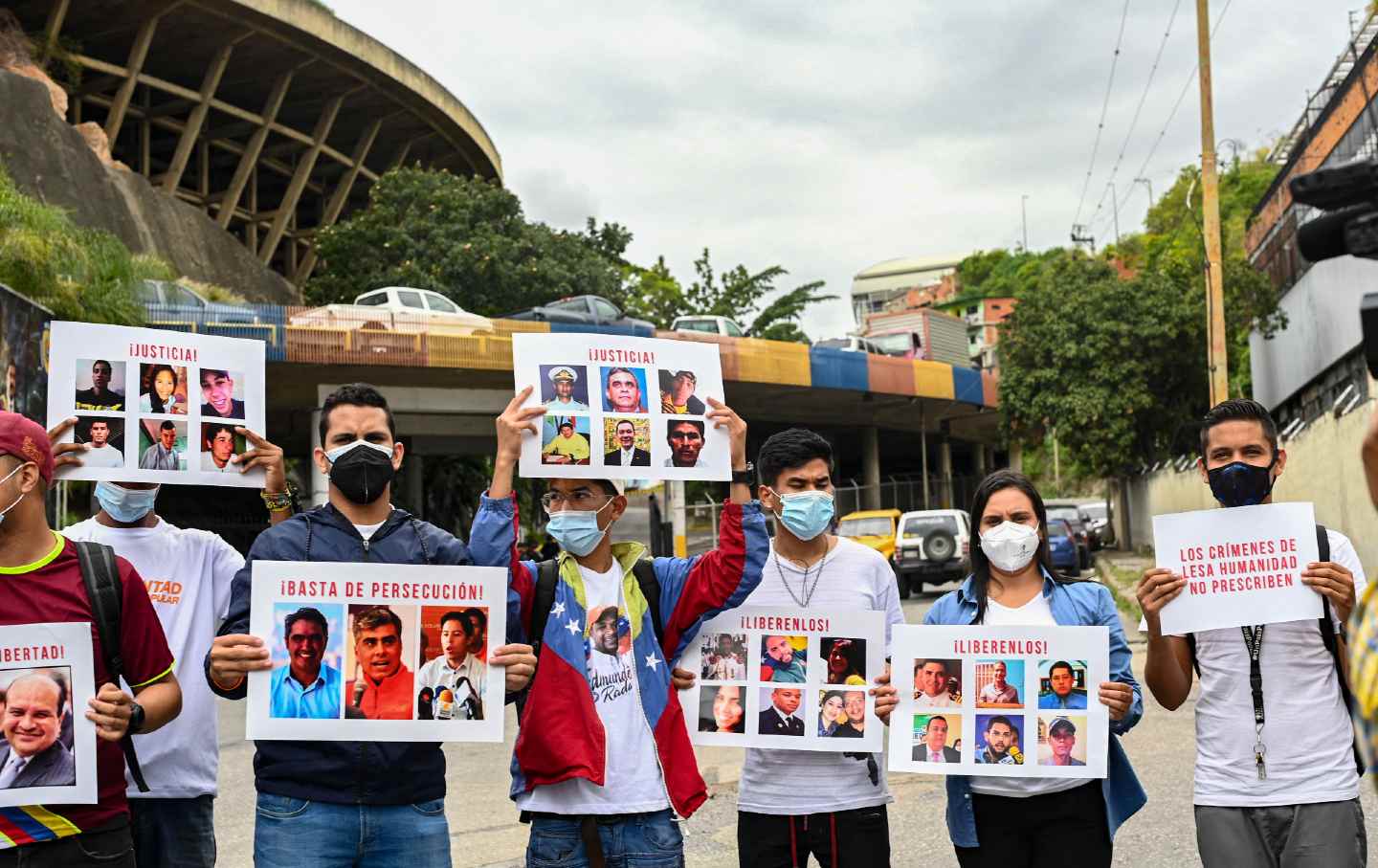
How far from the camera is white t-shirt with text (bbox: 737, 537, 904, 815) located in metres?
4.37

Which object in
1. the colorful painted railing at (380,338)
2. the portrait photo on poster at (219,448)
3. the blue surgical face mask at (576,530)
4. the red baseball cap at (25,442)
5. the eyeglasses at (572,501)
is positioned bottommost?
the blue surgical face mask at (576,530)

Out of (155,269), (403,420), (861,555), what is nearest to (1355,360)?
(403,420)

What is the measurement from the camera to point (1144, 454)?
41406mm

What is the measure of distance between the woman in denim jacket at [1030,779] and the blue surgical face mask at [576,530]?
3.66ft

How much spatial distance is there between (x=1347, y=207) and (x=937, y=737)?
2.54 m

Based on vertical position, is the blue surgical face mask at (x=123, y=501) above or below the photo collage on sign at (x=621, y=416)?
below

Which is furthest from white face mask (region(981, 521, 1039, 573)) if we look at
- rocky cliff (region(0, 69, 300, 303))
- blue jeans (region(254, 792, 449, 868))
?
rocky cliff (region(0, 69, 300, 303))

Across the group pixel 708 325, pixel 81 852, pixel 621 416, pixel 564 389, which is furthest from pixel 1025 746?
pixel 708 325

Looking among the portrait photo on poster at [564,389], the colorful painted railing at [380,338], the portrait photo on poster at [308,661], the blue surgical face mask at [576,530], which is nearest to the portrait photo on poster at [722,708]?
the blue surgical face mask at [576,530]

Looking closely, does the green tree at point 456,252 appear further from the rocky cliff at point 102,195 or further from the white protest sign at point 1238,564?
the white protest sign at point 1238,564

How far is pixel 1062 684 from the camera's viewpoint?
4.20m

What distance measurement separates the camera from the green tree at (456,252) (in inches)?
1553

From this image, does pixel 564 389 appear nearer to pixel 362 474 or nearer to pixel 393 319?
pixel 362 474

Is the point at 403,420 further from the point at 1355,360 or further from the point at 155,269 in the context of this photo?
the point at 1355,360
